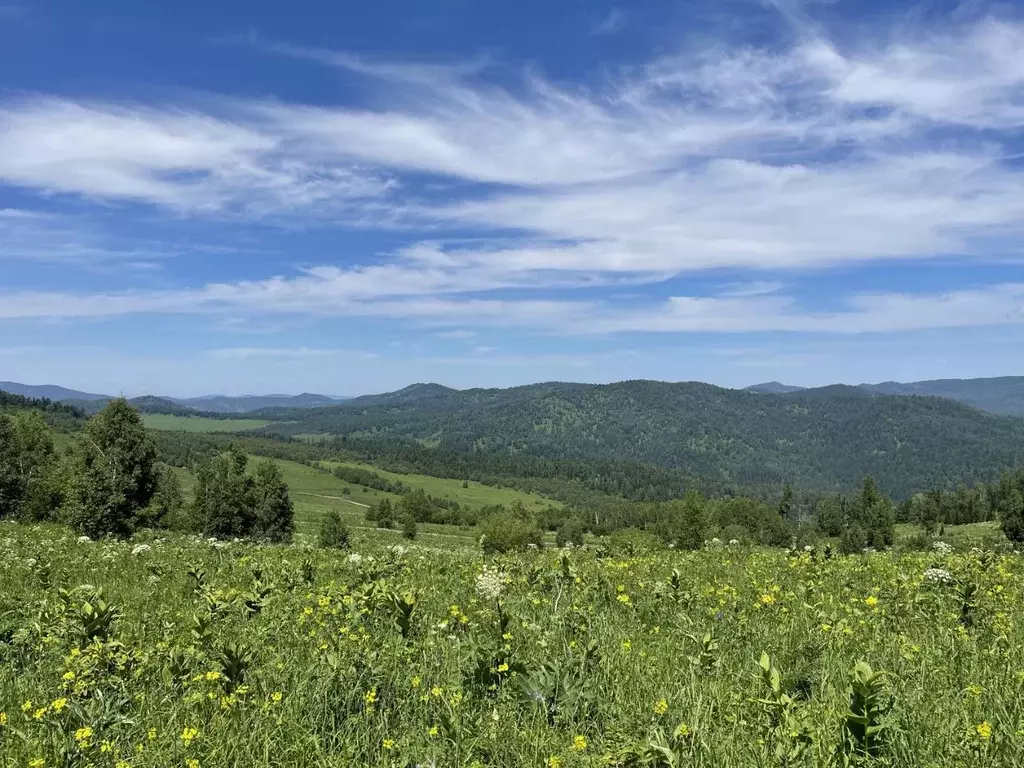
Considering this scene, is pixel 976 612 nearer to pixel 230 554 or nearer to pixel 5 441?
pixel 230 554

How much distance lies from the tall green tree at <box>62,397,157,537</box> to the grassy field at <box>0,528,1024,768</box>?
4455 centimetres

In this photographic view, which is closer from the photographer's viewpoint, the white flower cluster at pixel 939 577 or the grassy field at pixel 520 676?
the grassy field at pixel 520 676

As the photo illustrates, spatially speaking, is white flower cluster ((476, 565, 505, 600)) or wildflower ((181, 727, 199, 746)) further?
white flower cluster ((476, 565, 505, 600))

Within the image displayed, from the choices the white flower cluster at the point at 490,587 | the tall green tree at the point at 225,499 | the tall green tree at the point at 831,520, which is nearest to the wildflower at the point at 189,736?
the white flower cluster at the point at 490,587

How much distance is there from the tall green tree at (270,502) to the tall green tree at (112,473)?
168 ft

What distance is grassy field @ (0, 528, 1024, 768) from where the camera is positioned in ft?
13.6

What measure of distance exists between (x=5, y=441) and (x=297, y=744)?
307 feet

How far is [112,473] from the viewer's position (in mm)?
47625

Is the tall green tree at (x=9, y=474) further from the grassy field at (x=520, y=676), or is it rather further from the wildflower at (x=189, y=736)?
the wildflower at (x=189, y=736)

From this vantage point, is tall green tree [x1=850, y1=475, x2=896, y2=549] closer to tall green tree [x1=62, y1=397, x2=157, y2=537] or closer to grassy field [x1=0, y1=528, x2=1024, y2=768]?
tall green tree [x1=62, y1=397, x2=157, y2=537]

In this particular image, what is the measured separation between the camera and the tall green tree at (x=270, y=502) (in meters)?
99.9

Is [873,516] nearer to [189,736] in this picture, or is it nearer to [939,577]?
[939,577]

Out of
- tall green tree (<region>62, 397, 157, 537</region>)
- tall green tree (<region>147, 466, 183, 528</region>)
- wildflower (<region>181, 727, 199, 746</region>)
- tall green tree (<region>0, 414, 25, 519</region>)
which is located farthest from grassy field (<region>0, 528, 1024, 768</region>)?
tall green tree (<region>0, 414, 25, 519</region>)

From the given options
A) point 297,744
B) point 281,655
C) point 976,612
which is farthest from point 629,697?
point 976,612
